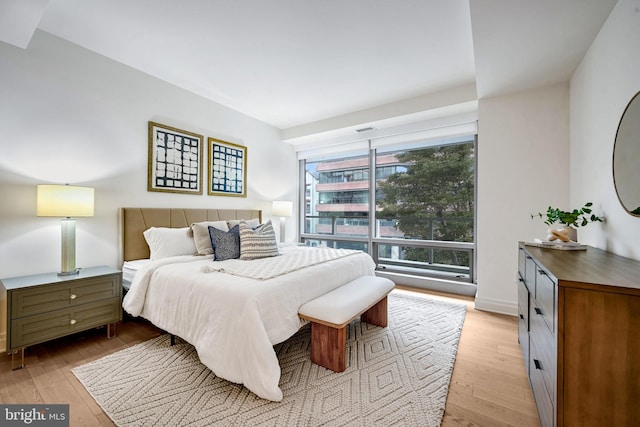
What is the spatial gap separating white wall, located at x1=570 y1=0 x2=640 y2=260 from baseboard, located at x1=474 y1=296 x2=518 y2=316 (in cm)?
108

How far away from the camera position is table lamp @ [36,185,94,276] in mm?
2162

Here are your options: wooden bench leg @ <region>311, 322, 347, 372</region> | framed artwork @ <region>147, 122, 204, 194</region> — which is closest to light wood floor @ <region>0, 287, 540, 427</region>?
wooden bench leg @ <region>311, 322, 347, 372</region>

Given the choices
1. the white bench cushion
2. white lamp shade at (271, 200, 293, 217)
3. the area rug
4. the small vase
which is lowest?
the area rug

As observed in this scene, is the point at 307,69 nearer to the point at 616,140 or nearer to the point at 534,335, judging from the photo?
the point at 616,140

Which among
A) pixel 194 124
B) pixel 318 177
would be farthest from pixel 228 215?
pixel 318 177

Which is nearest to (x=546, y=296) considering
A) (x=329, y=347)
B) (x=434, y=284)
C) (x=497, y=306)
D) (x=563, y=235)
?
(x=563, y=235)

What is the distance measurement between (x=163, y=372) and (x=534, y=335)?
8.02 feet

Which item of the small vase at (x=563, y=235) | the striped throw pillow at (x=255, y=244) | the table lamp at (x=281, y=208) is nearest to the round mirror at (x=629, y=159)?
the small vase at (x=563, y=235)

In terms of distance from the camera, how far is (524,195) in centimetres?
295

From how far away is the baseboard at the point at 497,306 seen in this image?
3.02m

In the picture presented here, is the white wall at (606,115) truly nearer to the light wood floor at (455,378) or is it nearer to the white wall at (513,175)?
the white wall at (513,175)

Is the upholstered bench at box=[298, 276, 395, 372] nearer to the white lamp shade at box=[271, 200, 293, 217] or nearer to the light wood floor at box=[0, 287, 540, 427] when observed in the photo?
the light wood floor at box=[0, 287, 540, 427]

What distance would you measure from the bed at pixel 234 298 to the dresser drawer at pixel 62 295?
0.60 feet

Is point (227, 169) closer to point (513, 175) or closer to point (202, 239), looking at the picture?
point (202, 239)
